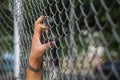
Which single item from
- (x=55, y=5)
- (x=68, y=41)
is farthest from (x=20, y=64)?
(x=68, y=41)

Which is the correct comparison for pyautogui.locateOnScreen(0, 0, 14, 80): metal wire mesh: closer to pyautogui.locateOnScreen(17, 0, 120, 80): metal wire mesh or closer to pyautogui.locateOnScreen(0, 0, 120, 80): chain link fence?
pyautogui.locateOnScreen(0, 0, 120, 80): chain link fence

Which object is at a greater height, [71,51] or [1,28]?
[1,28]

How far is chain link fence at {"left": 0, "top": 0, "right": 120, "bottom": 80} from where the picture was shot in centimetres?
173

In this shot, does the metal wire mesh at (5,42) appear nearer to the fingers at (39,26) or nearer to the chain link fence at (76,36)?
the chain link fence at (76,36)

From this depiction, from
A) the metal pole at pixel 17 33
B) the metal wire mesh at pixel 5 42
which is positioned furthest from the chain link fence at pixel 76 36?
the metal wire mesh at pixel 5 42

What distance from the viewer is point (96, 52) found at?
70.2 inches

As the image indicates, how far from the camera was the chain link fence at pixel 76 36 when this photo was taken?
5.68 ft

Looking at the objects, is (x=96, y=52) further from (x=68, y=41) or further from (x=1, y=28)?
(x=1, y=28)

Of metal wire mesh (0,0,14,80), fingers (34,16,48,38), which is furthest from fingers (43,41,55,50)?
metal wire mesh (0,0,14,80)

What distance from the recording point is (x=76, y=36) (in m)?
2.27

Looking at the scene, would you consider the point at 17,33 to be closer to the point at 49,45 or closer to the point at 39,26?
the point at 39,26

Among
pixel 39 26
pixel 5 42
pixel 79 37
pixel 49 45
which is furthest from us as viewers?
pixel 5 42

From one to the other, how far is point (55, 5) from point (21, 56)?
96 centimetres

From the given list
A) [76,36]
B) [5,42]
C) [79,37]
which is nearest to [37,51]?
[76,36]
